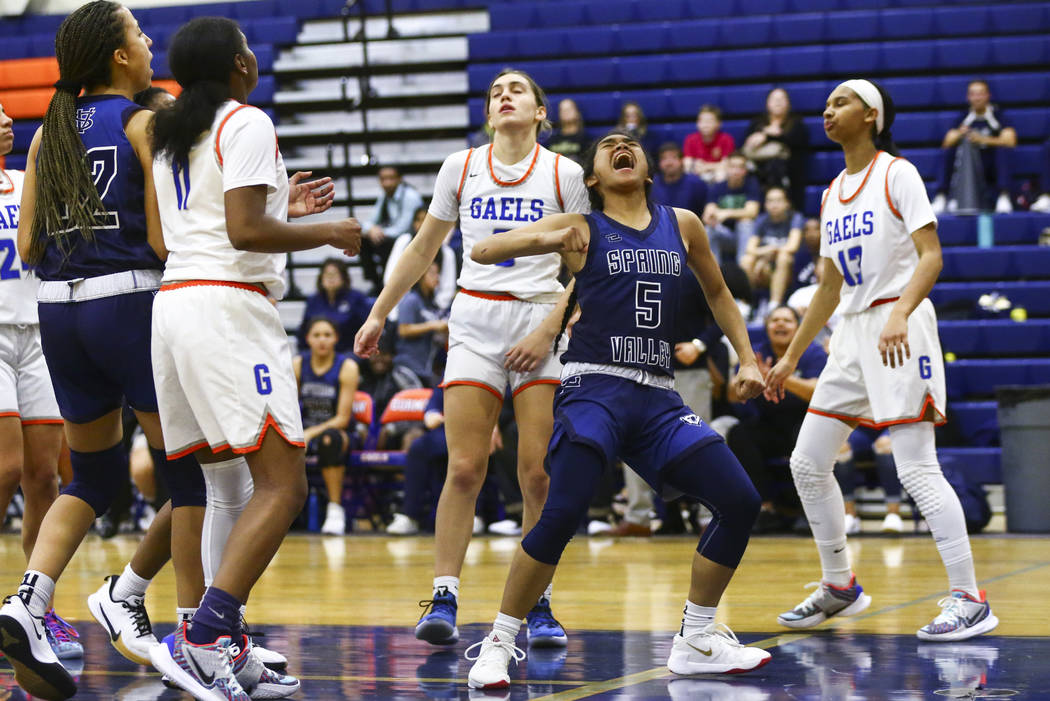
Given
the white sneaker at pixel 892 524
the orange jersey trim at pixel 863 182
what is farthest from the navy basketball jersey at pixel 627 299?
the white sneaker at pixel 892 524

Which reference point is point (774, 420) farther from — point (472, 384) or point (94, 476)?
point (94, 476)

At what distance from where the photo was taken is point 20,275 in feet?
16.2

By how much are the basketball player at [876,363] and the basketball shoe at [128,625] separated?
222 centimetres

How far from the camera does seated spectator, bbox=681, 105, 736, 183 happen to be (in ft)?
42.2

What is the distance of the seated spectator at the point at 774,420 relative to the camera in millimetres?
8812

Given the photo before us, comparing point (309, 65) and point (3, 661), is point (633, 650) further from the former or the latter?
point (309, 65)

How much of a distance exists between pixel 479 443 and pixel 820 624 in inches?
56.9

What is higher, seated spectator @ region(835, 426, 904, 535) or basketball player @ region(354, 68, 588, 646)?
basketball player @ region(354, 68, 588, 646)

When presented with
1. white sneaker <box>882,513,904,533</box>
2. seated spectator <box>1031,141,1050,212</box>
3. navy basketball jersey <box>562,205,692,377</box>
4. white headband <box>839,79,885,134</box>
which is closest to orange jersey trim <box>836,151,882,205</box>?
white headband <box>839,79,885,134</box>

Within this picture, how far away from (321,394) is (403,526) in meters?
1.20

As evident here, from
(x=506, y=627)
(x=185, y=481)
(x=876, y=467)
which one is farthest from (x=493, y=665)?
(x=876, y=467)

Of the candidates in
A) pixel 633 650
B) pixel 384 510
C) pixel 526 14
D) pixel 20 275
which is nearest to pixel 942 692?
pixel 633 650

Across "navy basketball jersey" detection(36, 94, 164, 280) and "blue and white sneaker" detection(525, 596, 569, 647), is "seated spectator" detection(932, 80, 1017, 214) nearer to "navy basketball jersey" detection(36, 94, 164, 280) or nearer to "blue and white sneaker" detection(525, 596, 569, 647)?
"blue and white sneaker" detection(525, 596, 569, 647)

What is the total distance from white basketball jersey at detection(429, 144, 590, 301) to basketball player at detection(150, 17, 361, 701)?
4.29 feet
